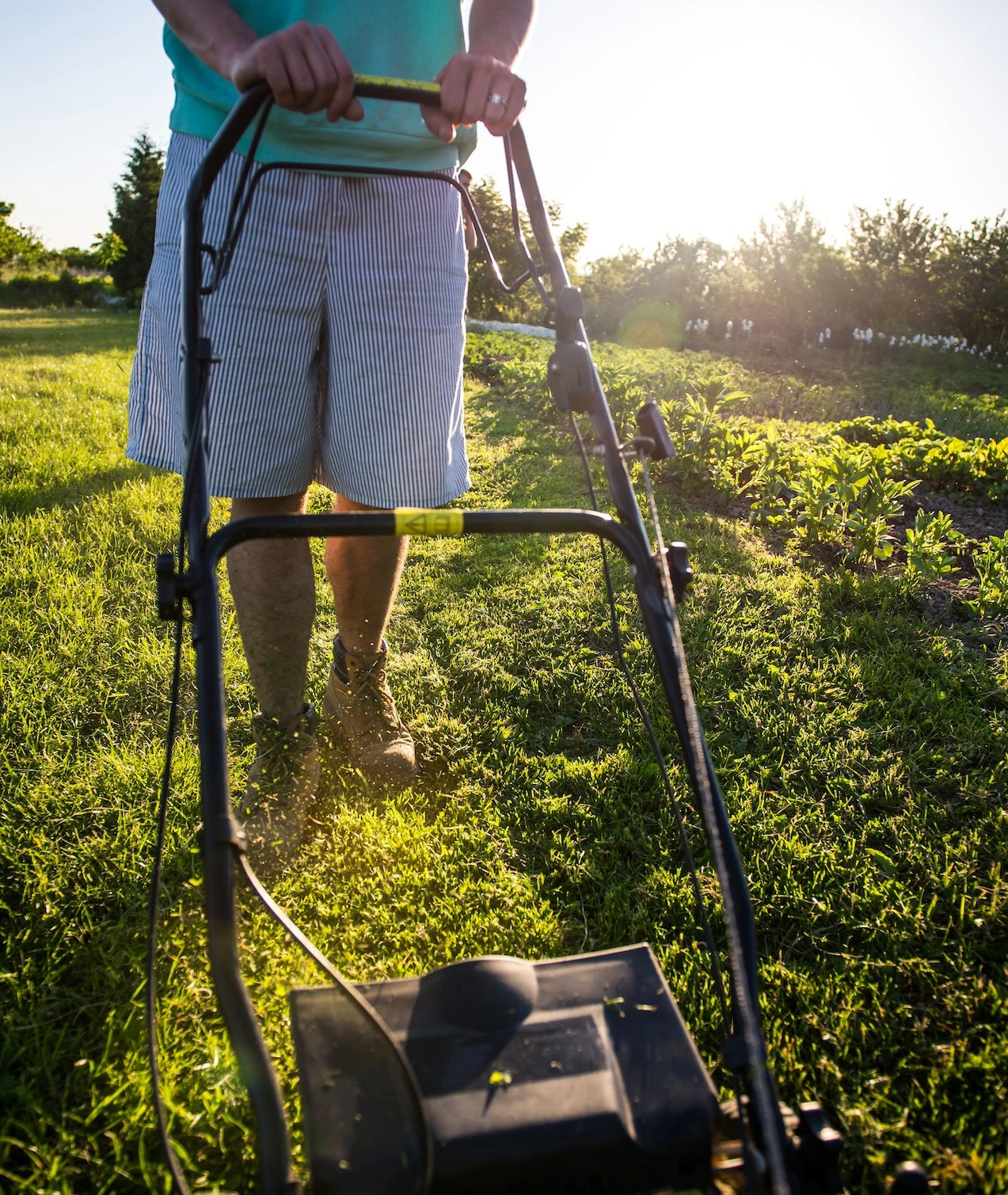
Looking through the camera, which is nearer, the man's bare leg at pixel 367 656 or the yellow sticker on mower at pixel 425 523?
the yellow sticker on mower at pixel 425 523

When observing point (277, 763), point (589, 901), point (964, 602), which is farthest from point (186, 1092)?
point (964, 602)

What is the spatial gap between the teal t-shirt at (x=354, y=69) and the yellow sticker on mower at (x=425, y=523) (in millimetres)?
812

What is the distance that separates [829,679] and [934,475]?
7.86 ft

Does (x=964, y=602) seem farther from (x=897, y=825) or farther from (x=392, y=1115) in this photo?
(x=392, y=1115)

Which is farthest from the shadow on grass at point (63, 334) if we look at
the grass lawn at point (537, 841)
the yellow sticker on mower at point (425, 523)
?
the yellow sticker on mower at point (425, 523)

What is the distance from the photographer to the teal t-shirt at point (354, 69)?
1.41 m

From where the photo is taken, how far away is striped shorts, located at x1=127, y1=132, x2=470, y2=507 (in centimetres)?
144

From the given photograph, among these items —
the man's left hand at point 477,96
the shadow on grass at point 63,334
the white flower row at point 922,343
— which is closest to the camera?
the man's left hand at point 477,96

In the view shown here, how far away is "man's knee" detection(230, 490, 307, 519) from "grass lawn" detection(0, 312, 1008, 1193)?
→ 585mm

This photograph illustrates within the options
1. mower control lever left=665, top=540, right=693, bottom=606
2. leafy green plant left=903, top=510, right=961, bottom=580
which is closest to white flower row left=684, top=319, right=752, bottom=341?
leafy green plant left=903, top=510, right=961, bottom=580

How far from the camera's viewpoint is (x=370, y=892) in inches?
59.7

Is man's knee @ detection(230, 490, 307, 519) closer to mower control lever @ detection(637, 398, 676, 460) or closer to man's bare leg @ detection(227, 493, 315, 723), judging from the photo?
man's bare leg @ detection(227, 493, 315, 723)

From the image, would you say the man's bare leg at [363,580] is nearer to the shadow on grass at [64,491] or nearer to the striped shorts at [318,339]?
the striped shorts at [318,339]

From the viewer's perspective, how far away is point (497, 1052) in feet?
2.81
